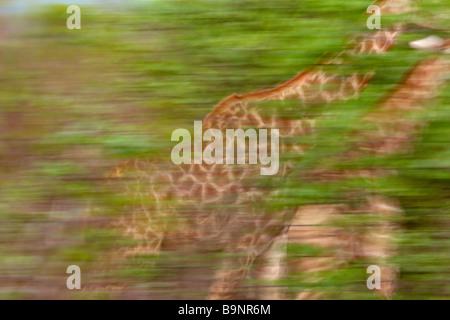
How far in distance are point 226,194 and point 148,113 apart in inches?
15.9

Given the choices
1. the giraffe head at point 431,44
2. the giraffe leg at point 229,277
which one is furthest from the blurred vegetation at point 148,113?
the giraffe leg at point 229,277

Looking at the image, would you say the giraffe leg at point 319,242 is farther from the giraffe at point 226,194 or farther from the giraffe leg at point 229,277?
the giraffe leg at point 229,277

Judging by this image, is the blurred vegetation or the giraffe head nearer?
the blurred vegetation

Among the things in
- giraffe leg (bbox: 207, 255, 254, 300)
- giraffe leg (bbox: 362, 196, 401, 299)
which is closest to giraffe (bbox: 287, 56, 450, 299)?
giraffe leg (bbox: 362, 196, 401, 299)

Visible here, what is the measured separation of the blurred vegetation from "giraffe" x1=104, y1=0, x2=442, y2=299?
0.16 ft

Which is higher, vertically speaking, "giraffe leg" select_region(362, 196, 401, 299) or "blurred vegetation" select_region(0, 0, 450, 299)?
"blurred vegetation" select_region(0, 0, 450, 299)

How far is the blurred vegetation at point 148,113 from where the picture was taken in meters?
3.09

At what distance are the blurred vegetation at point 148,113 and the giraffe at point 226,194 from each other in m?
0.05

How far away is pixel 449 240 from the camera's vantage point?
3.07 meters

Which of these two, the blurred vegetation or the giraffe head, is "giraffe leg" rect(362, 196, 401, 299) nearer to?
the blurred vegetation

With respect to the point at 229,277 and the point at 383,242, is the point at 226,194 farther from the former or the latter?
the point at 383,242

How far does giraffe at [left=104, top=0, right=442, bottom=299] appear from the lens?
3.17 meters

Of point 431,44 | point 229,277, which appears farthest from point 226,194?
point 431,44
